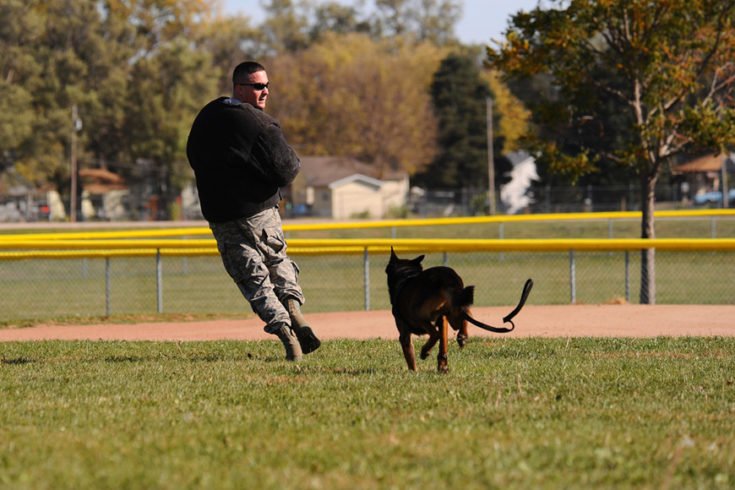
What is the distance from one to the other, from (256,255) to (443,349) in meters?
1.60

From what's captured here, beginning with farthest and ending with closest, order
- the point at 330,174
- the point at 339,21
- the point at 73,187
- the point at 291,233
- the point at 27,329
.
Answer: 1. the point at 339,21
2. the point at 330,174
3. the point at 73,187
4. the point at 291,233
5. the point at 27,329

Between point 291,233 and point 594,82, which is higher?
point 594,82

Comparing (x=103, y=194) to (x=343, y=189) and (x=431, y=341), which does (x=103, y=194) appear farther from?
(x=431, y=341)

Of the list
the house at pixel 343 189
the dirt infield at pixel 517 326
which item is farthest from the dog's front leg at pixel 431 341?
the house at pixel 343 189

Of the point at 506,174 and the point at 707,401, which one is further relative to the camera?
the point at 506,174

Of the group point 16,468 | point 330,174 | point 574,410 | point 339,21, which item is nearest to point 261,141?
point 574,410

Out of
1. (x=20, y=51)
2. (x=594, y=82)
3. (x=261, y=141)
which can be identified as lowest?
(x=261, y=141)

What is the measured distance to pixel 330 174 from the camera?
268 feet

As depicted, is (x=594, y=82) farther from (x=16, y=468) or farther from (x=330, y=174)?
(x=330, y=174)

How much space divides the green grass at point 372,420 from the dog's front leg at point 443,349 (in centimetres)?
10

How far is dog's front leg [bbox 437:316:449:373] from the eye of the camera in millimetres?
7887

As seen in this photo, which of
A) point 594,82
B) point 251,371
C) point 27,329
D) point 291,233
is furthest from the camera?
point 291,233

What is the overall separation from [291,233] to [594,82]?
18157mm

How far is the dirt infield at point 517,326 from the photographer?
12.2m
